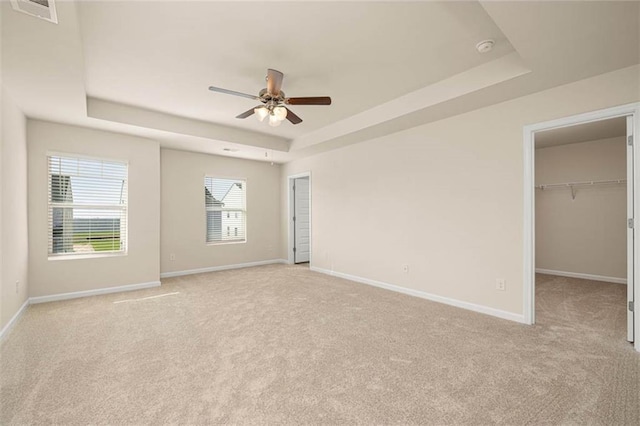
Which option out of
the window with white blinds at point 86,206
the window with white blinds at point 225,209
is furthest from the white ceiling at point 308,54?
the window with white blinds at point 225,209

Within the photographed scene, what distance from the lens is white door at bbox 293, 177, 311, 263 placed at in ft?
22.9

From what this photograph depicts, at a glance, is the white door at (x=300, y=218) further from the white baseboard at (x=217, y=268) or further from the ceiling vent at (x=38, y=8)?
the ceiling vent at (x=38, y=8)

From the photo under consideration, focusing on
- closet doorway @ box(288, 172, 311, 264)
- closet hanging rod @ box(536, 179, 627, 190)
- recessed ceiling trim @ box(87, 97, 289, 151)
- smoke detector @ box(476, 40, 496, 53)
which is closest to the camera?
smoke detector @ box(476, 40, 496, 53)

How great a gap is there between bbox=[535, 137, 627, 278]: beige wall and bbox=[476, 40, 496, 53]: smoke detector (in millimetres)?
4295

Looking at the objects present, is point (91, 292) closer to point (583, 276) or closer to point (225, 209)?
point (225, 209)

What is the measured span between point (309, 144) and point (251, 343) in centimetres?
367

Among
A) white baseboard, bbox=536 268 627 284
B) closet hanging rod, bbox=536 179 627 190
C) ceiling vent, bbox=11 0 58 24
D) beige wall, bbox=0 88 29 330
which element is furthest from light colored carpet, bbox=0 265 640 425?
ceiling vent, bbox=11 0 58 24

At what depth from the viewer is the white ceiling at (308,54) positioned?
6.62ft

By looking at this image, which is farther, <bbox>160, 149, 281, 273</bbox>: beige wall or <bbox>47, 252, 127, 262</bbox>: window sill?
<bbox>160, 149, 281, 273</bbox>: beige wall

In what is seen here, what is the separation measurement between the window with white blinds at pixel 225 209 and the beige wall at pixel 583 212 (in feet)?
20.6

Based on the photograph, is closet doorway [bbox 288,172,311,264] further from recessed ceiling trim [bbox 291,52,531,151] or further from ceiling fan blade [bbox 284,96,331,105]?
ceiling fan blade [bbox 284,96,331,105]

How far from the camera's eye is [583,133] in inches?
182

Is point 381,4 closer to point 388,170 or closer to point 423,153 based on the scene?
point 423,153

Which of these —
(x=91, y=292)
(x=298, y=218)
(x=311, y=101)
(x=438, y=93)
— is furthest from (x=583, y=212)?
(x=91, y=292)
